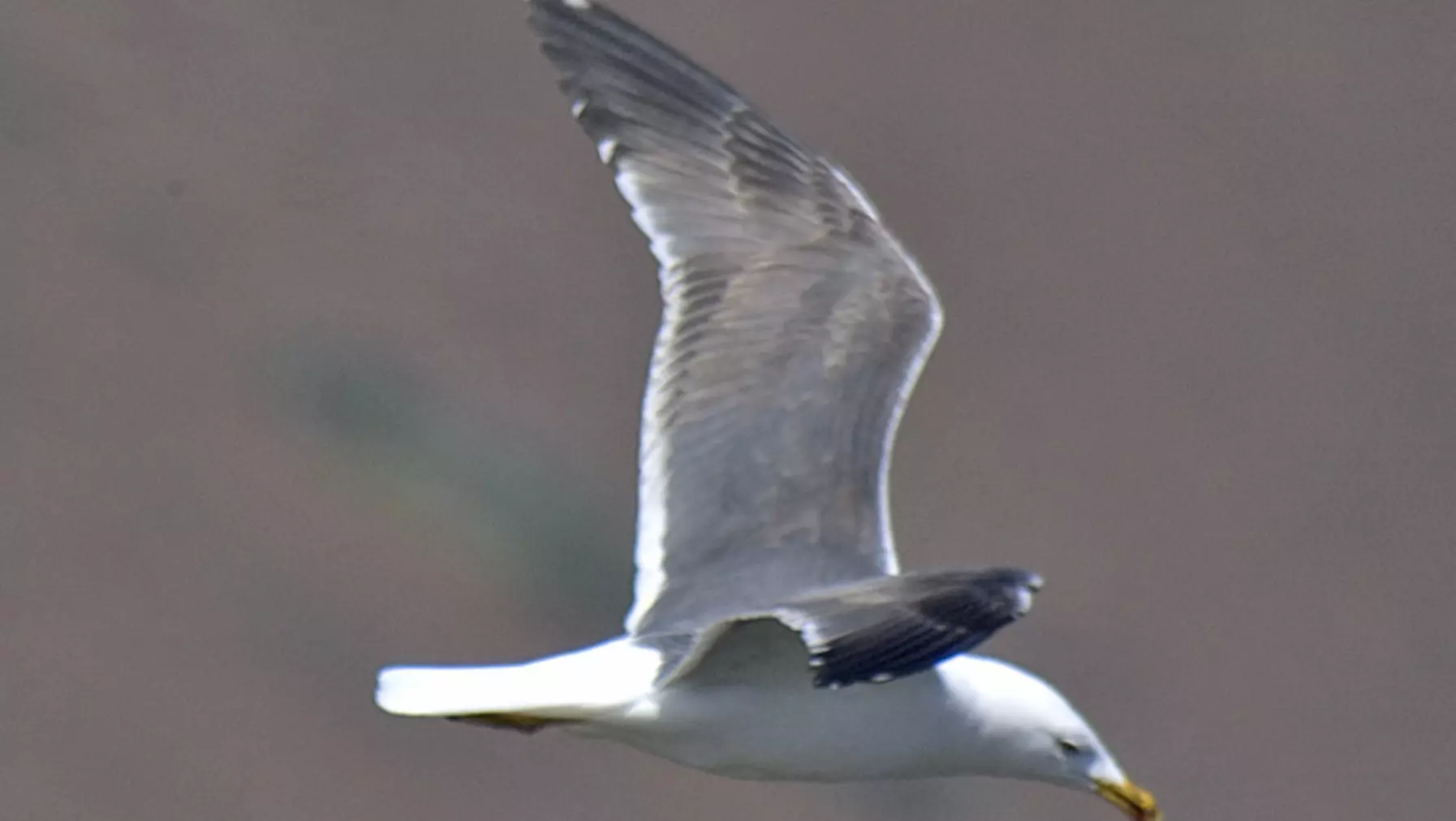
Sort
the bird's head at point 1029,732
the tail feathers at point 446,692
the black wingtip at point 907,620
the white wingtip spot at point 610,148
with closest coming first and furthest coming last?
the black wingtip at point 907,620 < the tail feathers at point 446,692 < the bird's head at point 1029,732 < the white wingtip spot at point 610,148

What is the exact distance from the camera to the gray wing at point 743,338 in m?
2.99

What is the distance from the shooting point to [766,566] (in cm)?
295

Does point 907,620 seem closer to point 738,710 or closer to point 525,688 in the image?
point 738,710

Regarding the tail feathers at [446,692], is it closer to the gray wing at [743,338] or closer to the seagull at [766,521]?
the seagull at [766,521]

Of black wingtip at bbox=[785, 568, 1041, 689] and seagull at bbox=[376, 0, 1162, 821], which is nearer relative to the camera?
black wingtip at bbox=[785, 568, 1041, 689]

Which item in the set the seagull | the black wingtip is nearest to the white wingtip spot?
the seagull

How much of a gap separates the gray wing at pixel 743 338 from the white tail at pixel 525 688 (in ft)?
0.55

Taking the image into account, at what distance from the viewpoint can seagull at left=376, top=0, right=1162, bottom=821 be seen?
2.59m

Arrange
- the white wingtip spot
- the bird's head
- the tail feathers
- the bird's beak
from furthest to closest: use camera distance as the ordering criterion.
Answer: the white wingtip spot
the bird's beak
the bird's head
the tail feathers

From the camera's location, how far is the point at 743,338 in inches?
128

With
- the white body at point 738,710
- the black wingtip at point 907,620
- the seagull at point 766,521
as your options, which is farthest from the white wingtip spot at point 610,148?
the black wingtip at point 907,620

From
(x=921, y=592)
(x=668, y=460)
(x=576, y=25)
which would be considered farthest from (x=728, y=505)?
(x=576, y=25)

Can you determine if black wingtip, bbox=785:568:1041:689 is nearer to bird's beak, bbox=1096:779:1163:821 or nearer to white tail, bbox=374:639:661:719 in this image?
white tail, bbox=374:639:661:719

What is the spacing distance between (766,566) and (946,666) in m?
0.31
